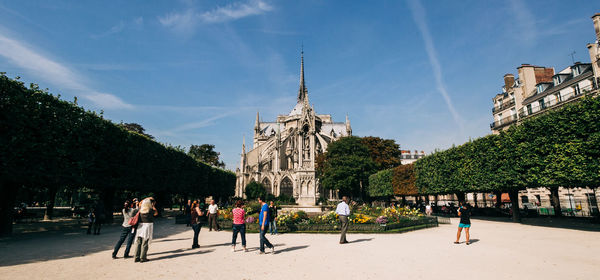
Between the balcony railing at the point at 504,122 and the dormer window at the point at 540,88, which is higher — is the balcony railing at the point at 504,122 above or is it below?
below

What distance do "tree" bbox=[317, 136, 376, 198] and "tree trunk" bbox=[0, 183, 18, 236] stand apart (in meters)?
33.2

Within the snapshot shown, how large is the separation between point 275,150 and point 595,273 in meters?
52.7

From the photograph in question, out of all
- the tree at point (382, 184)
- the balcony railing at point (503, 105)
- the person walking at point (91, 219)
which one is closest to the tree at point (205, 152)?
the tree at point (382, 184)

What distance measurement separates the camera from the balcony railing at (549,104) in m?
28.4

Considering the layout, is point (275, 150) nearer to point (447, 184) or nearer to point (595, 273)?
point (447, 184)

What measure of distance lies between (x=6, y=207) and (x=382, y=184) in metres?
33.5

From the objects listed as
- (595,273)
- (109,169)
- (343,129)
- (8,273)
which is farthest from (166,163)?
(343,129)

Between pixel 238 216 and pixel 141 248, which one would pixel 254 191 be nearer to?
pixel 238 216

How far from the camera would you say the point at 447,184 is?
24656mm

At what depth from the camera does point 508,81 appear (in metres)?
41.8

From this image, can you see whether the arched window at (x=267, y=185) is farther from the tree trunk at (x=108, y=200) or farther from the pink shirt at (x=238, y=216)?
the pink shirt at (x=238, y=216)

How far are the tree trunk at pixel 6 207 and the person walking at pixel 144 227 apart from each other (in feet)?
37.0

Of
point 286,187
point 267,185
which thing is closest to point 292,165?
point 286,187

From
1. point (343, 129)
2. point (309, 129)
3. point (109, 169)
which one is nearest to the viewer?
point (109, 169)
